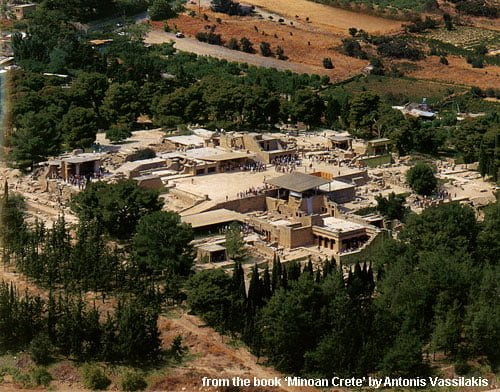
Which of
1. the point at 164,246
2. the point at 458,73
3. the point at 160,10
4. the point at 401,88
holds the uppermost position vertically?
the point at 160,10

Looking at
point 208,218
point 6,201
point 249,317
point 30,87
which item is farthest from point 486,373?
point 30,87

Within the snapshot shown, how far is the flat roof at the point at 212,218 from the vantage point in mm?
18344

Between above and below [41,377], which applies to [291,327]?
above

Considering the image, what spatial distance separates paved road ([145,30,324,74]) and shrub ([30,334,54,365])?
21.7 m

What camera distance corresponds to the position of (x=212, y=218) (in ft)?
61.2

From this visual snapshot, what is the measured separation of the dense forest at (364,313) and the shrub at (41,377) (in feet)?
8.46

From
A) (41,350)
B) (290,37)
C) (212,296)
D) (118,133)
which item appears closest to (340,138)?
(118,133)

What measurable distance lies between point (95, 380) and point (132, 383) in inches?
18.2

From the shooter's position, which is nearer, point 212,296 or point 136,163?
point 212,296

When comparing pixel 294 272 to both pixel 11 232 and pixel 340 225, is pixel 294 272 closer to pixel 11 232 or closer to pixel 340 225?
pixel 340 225

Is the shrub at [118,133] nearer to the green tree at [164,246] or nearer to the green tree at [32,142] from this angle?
the green tree at [32,142]

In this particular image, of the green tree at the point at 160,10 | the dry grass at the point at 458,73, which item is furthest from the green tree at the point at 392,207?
the green tree at the point at 160,10

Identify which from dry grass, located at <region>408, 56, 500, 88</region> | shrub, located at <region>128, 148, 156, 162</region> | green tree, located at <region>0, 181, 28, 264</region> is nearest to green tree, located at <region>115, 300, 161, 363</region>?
green tree, located at <region>0, 181, 28, 264</region>

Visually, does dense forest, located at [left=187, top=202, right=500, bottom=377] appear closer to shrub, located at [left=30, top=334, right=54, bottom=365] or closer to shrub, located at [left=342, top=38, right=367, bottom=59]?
shrub, located at [left=30, top=334, right=54, bottom=365]
